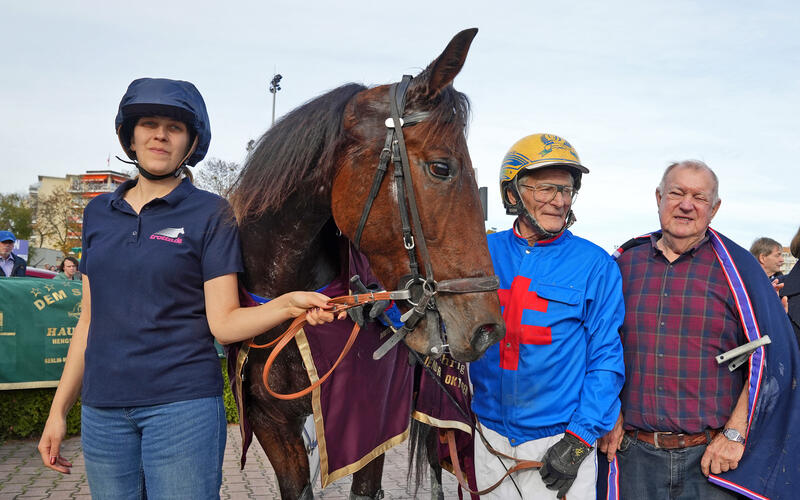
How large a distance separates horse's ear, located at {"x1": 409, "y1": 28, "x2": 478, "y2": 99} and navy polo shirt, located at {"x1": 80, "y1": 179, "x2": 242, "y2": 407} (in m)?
0.89

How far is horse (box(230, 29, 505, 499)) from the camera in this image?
6.36ft

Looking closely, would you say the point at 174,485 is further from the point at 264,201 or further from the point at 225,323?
the point at 264,201

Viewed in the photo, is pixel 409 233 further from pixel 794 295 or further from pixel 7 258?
pixel 7 258

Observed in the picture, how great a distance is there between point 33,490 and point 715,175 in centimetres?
590

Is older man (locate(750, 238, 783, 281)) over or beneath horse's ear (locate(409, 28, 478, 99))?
beneath

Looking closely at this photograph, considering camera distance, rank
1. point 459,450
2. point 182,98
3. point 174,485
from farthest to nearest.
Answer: point 459,450, point 182,98, point 174,485

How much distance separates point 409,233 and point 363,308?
27.5 inches

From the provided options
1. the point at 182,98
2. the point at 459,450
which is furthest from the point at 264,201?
the point at 459,450

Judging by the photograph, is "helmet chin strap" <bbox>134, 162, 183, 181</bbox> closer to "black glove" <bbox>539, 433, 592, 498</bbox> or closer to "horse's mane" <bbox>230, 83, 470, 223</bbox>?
"horse's mane" <bbox>230, 83, 470, 223</bbox>

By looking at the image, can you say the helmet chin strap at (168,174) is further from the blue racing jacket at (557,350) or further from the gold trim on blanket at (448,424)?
the gold trim on blanket at (448,424)

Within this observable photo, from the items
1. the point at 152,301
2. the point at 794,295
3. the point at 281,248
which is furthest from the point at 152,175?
the point at 794,295

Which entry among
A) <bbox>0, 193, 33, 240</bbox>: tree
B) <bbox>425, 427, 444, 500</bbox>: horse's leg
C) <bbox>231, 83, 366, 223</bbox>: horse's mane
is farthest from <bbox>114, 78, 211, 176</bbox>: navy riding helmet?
<bbox>0, 193, 33, 240</bbox>: tree

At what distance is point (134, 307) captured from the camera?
189cm

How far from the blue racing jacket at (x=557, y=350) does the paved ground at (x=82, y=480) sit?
2596mm
